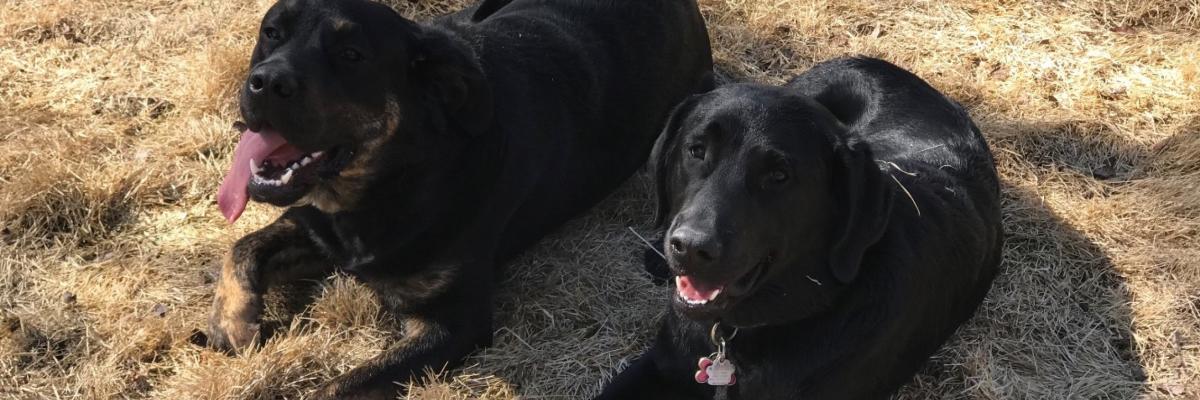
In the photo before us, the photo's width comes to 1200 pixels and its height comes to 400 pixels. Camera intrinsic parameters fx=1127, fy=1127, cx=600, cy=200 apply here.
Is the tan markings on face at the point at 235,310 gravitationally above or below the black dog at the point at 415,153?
below

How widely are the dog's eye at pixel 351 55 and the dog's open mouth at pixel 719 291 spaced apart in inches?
52.4

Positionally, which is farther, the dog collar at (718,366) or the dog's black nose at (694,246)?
the dog collar at (718,366)

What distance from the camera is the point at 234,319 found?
4234 mm

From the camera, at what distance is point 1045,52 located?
6094mm

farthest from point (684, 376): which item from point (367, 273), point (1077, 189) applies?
point (1077, 189)

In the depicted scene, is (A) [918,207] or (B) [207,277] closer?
(A) [918,207]

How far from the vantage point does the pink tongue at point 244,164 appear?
12.6ft

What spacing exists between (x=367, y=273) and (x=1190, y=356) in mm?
Answer: 3136

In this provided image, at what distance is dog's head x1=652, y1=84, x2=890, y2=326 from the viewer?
307cm

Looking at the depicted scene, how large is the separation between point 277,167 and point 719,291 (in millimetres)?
1635

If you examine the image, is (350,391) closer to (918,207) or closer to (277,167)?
(277,167)

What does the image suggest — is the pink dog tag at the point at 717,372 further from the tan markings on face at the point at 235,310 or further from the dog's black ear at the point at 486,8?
the dog's black ear at the point at 486,8

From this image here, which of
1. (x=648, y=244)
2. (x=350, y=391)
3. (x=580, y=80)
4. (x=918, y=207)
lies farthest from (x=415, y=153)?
(x=918, y=207)

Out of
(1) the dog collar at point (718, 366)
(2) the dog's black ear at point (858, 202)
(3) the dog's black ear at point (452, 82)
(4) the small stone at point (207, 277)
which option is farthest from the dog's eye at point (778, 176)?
(4) the small stone at point (207, 277)
